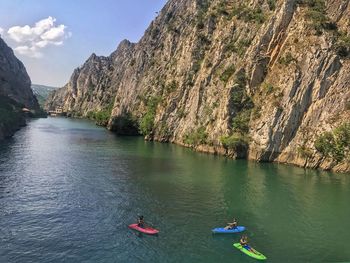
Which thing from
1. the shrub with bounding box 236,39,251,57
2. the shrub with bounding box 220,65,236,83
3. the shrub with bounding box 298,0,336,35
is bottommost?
the shrub with bounding box 220,65,236,83

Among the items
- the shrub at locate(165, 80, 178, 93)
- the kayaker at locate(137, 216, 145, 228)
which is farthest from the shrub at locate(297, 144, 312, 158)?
the shrub at locate(165, 80, 178, 93)

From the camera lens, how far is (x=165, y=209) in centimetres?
6456

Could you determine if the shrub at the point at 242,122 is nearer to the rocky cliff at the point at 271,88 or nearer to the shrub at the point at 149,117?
the rocky cliff at the point at 271,88

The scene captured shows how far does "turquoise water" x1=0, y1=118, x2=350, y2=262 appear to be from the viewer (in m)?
48.9

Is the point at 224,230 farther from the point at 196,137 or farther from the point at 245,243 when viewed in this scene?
the point at 196,137

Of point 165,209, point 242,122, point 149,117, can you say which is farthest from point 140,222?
point 149,117

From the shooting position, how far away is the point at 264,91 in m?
120

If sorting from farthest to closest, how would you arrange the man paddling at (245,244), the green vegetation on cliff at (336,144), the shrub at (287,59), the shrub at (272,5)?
the shrub at (272,5), the shrub at (287,59), the green vegetation on cliff at (336,144), the man paddling at (245,244)

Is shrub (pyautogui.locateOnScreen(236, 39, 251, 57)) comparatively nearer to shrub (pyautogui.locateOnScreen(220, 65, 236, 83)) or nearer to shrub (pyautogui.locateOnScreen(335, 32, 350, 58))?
shrub (pyautogui.locateOnScreen(220, 65, 236, 83))

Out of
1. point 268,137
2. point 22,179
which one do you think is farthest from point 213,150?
point 22,179

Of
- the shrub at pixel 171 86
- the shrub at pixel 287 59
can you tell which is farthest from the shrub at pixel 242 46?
the shrub at pixel 171 86

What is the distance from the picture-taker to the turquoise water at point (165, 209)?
48.9m

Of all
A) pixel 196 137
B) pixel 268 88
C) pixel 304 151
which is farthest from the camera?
pixel 196 137

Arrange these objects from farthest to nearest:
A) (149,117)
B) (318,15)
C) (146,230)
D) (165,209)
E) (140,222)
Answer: (149,117) < (318,15) < (165,209) < (140,222) < (146,230)
